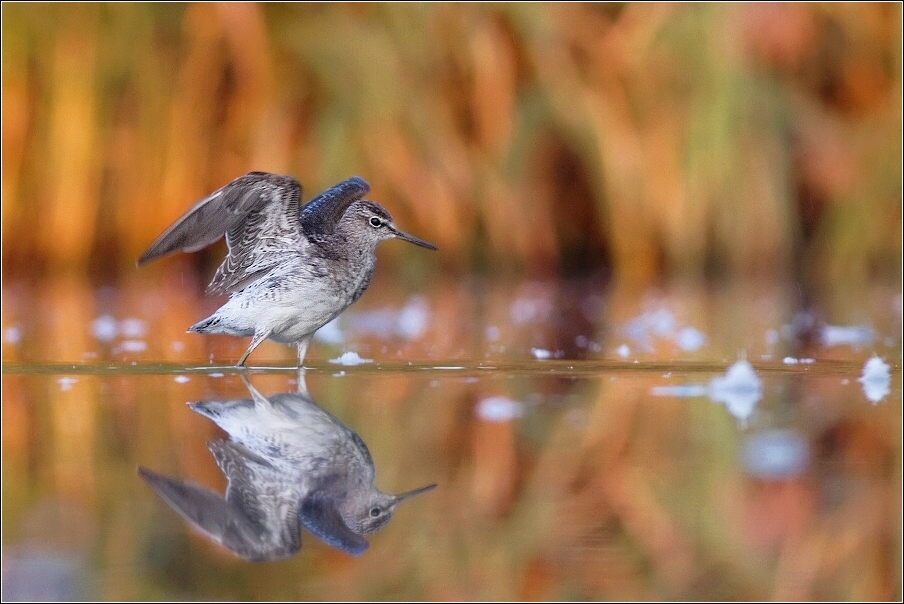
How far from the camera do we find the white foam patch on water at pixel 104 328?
4.48 m

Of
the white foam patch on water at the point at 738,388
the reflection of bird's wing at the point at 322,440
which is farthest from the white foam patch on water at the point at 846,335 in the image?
the reflection of bird's wing at the point at 322,440

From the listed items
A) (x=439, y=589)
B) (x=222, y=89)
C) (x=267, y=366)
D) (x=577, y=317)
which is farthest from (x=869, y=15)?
(x=439, y=589)

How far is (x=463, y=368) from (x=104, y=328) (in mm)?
1662

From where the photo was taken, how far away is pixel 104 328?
470 cm

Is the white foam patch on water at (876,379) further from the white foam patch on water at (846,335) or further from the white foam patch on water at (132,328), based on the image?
the white foam patch on water at (132,328)

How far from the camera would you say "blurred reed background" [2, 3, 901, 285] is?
607cm

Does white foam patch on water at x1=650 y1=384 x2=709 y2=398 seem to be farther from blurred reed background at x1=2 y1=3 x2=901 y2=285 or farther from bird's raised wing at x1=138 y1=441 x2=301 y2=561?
blurred reed background at x1=2 y1=3 x2=901 y2=285

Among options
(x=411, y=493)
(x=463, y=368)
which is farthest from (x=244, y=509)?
(x=463, y=368)

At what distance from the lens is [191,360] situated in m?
3.85

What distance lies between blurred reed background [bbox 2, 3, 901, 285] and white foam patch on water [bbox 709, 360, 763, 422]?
10.0ft

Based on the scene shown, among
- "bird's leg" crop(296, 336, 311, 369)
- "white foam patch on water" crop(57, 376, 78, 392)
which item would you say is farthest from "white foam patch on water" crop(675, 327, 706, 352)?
"white foam patch on water" crop(57, 376, 78, 392)

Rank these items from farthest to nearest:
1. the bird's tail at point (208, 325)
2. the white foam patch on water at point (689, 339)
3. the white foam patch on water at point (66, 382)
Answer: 1. the white foam patch on water at point (689, 339)
2. the bird's tail at point (208, 325)
3. the white foam patch on water at point (66, 382)

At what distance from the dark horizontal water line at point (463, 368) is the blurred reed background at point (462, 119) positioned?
259 cm

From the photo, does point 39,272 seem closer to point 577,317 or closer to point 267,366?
point 577,317
